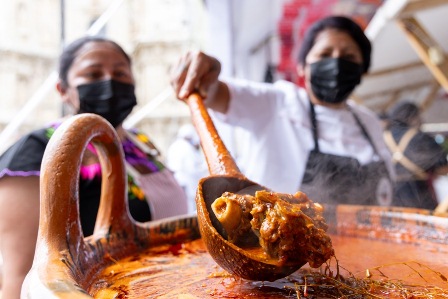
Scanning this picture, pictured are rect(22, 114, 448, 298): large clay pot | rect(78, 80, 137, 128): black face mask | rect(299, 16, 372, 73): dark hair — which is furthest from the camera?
rect(299, 16, 372, 73): dark hair

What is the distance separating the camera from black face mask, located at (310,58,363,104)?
259 cm

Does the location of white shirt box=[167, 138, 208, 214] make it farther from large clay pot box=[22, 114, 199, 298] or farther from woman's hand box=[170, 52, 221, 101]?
large clay pot box=[22, 114, 199, 298]

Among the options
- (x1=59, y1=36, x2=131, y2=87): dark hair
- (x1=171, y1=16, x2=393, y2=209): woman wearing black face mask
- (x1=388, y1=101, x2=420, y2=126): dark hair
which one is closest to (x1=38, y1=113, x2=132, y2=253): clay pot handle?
(x1=59, y1=36, x2=131, y2=87): dark hair

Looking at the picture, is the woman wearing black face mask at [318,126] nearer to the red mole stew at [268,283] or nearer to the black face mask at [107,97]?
the black face mask at [107,97]

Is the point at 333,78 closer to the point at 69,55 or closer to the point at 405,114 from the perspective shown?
the point at 69,55

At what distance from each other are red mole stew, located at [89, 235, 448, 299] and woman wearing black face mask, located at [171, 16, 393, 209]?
1.06m

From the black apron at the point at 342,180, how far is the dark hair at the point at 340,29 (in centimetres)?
73

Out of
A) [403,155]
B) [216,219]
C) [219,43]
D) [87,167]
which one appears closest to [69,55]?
[87,167]

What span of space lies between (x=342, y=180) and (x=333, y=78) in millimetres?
698

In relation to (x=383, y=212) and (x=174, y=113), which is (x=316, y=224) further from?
(x=174, y=113)

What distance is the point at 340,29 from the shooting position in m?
2.69

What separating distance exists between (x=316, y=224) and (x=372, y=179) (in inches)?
68.6

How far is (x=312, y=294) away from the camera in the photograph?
90 centimetres

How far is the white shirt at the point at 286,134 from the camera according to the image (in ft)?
8.47
